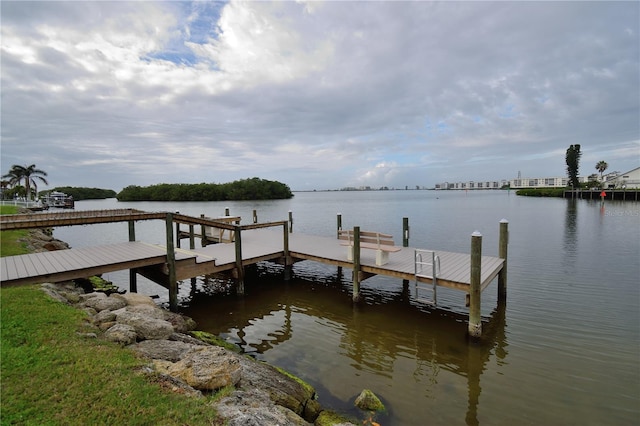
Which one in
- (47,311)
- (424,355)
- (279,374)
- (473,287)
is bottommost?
(424,355)

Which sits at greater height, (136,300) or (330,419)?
(136,300)

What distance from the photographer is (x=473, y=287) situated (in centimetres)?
769

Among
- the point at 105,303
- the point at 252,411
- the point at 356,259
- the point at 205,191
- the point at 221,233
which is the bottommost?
the point at 252,411

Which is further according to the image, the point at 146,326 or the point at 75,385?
the point at 146,326

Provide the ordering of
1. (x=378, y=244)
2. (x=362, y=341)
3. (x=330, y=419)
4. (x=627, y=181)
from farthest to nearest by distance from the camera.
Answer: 1. (x=627, y=181)
2. (x=378, y=244)
3. (x=362, y=341)
4. (x=330, y=419)

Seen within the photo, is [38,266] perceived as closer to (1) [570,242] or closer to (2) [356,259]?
(2) [356,259]

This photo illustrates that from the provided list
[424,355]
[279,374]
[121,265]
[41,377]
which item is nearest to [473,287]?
[424,355]

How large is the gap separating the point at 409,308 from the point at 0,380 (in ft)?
29.7

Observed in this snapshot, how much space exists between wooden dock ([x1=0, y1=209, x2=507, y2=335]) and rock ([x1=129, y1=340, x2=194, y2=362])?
160 inches

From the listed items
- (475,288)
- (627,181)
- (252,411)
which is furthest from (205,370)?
(627,181)

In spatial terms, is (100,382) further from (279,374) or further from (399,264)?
(399,264)

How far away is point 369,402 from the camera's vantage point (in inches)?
213

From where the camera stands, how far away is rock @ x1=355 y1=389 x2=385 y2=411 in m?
5.39

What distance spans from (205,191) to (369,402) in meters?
94.2
